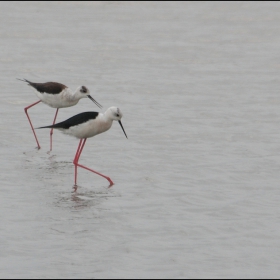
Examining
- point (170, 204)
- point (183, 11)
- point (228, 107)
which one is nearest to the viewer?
point (170, 204)

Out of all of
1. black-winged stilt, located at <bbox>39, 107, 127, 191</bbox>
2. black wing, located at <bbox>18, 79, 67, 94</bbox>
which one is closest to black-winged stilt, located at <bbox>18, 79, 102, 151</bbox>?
black wing, located at <bbox>18, 79, 67, 94</bbox>

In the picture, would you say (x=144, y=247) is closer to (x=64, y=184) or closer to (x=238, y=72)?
Result: (x=64, y=184)

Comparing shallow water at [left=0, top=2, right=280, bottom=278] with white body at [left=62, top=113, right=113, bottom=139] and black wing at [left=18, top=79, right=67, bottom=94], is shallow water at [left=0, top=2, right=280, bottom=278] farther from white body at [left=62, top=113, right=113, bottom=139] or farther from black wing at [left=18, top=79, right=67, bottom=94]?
black wing at [left=18, top=79, right=67, bottom=94]

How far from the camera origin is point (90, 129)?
1127cm

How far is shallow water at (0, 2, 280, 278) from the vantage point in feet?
26.8

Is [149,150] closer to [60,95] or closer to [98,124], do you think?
[98,124]

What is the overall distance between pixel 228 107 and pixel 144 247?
691 centimetres

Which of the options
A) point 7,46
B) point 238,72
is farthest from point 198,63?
point 7,46

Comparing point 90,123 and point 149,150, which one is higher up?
point 90,123

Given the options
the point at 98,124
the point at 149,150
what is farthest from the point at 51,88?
the point at 98,124

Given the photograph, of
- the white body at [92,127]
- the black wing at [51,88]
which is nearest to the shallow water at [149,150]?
the white body at [92,127]

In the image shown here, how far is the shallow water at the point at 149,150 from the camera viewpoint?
321 inches

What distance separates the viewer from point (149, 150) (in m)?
12.2

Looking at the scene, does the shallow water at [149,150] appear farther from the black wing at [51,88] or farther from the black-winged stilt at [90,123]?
the black wing at [51,88]
